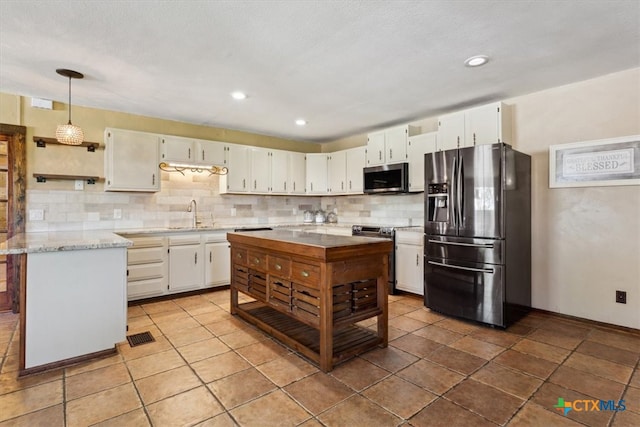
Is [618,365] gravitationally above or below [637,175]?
below

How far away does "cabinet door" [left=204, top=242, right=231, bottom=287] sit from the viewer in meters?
4.46

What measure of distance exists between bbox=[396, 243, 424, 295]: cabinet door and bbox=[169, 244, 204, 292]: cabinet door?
8.70ft

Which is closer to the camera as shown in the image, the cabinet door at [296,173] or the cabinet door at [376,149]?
the cabinet door at [376,149]

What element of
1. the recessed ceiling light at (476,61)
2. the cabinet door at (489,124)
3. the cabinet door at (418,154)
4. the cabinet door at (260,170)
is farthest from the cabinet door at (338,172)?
the recessed ceiling light at (476,61)

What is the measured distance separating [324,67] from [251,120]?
79.6 inches

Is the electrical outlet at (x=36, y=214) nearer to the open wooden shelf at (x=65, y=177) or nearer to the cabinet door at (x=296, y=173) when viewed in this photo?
the open wooden shelf at (x=65, y=177)

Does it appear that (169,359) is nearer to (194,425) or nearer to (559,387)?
(194,425)

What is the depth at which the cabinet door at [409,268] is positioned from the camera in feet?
13.5

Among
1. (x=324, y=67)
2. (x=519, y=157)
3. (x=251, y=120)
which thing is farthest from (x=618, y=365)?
(x=251, y=120)

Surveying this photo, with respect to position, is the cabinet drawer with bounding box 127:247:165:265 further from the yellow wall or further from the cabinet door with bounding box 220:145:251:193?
the cabinet door with bounding box 220:145:251:193

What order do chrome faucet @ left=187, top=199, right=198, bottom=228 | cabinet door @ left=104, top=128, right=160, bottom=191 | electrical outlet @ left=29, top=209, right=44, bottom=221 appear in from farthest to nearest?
1. chrome faucet @ left=187, top=199, right=198, bottom=228
2. cabinet door @ left=104, top=128, right=160, bottom=191
3. electrical outlet @ left=29, top=209, right=44, bottom=221

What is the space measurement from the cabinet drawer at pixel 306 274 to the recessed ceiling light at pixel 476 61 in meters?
2.16

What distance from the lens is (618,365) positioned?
2.40 m

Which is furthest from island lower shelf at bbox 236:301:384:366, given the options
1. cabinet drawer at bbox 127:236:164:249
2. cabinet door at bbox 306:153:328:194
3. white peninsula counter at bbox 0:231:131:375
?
cabinet door at bbox 306:153:328:194
